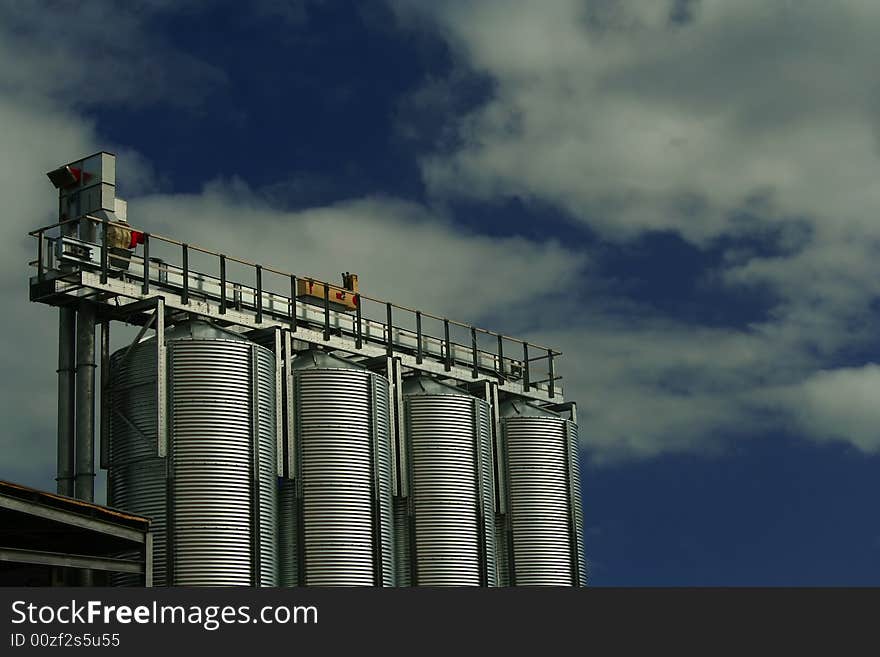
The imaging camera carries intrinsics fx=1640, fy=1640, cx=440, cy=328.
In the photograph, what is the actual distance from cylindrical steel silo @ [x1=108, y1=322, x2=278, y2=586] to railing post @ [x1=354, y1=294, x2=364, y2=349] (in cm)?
959

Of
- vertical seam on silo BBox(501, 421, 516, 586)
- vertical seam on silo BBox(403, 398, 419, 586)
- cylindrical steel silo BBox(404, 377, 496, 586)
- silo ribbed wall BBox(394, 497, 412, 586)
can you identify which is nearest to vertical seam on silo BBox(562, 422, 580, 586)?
vertical seam on silo BBox(501, 421, 516, 586)

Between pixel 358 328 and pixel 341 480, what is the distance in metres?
9.64

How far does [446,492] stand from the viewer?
71.6 m

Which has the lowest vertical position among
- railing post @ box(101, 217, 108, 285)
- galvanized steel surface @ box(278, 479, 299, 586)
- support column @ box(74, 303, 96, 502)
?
galvanized steel surface @ box(278, 479, 299, 586)

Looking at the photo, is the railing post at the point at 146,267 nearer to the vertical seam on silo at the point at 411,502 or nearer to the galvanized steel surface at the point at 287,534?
the galvanized steel surface at the point at 287,534

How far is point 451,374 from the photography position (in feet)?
254

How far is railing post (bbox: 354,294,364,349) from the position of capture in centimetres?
7262

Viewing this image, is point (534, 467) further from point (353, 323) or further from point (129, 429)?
point (129, 429)

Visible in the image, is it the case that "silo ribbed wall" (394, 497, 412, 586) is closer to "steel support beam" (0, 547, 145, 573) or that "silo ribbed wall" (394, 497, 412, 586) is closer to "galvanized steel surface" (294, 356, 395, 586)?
"galvanized steel surface" (294, 356, 395, 586)

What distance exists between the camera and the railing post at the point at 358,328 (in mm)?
72625

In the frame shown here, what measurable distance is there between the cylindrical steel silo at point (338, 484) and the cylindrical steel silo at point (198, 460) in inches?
82.7

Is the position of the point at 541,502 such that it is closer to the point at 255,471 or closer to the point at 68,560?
the point at 255,471

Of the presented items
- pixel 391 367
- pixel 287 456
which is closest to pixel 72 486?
pixel 287 456

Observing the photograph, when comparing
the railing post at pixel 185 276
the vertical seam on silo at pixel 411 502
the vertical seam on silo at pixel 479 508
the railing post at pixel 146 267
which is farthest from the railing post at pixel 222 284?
the vertical seam on silo at pixel 479 508
